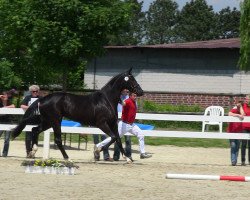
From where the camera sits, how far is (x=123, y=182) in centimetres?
1220

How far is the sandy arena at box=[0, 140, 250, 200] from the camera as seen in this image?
10508 millimetres

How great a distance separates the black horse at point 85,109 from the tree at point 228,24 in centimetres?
8308

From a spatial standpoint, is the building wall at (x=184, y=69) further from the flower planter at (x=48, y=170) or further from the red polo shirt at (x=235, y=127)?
the flower planter at (x=48, y=170)

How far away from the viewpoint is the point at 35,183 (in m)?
11.7

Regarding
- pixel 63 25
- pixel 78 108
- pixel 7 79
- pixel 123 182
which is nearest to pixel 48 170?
pixel 123 182

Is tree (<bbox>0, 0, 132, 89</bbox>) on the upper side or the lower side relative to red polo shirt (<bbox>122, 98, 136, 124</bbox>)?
upper

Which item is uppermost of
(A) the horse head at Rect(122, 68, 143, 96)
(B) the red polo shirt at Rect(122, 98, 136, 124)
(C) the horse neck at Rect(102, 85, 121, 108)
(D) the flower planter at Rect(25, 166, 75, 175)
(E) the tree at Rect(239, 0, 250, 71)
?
(E) the tree at Rect(239, 0, 250, 71)

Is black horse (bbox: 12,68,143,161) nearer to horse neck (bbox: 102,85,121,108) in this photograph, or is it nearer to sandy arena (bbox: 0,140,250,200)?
horse neck (bbox: 102,85,121,108)

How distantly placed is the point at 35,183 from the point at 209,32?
89024 millimetres

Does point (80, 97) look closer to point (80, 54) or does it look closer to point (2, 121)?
point (2, 121)

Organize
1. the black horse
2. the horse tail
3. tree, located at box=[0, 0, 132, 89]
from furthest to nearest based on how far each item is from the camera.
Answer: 1. tree, located at box=[0, 0, 132, 89]
2. the horse tail
3. the black horse

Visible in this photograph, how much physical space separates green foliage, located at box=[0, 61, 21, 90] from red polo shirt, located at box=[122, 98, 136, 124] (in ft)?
52.4

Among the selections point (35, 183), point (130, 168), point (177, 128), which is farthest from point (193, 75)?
point (35, 183)

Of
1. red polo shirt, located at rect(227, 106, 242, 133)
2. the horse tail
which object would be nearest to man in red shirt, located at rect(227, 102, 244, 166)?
red polo shirt, located at rect(227, 106, 242, 133)
